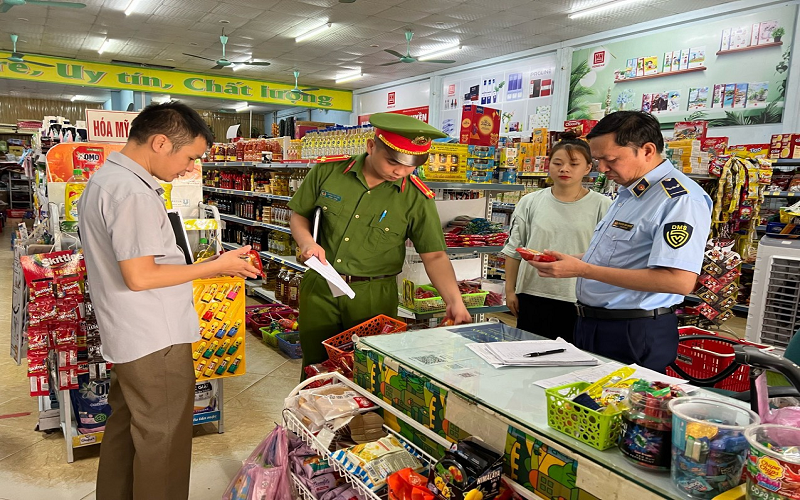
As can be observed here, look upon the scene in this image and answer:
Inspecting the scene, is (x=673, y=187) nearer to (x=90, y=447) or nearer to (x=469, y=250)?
(x=469, y=250)

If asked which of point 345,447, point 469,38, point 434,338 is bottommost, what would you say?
point 345,447

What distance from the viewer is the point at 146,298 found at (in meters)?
2.12

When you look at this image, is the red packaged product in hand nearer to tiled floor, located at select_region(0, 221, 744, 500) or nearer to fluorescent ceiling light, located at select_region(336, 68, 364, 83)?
tiled floor, located at select_region(0, 221, 744, 500)

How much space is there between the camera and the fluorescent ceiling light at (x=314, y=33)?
440 inches

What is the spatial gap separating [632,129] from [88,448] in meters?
3.65

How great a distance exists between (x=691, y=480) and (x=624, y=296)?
1377 mm

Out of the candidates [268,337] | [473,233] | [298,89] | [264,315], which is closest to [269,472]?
[473,233]

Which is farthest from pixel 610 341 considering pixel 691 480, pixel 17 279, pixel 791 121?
pixel 791 121

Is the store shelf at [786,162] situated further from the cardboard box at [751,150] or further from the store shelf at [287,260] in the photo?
the store shelf at [287,260]

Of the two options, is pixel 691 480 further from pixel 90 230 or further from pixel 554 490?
pixel 90 230

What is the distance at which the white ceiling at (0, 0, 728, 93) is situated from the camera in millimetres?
9578

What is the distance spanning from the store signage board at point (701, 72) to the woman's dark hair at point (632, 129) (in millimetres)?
7632

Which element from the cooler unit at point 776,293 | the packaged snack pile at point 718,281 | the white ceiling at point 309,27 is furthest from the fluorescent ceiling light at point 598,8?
the cooler unit at point 776,293

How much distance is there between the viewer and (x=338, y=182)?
2822mm
